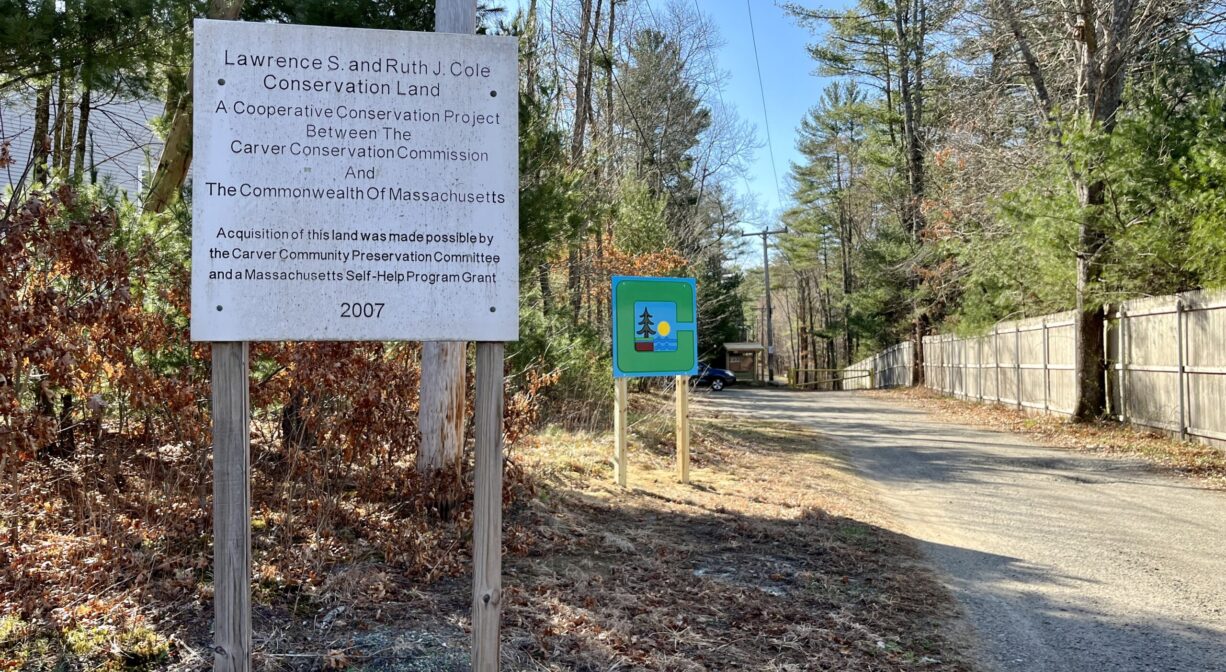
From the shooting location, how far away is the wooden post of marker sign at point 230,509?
3.19 metres

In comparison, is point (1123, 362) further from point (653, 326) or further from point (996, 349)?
point (653, 326)

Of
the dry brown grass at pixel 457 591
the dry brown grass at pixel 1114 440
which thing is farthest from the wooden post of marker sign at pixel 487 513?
the dry brown grass at pixel 1114 440

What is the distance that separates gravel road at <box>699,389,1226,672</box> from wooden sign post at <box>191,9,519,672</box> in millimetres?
3365

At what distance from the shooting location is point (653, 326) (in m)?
9.54

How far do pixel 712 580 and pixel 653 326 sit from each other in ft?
13.4

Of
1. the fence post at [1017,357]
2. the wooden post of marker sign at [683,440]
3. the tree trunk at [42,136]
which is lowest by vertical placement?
the wooden post of marker sign at [683,440]

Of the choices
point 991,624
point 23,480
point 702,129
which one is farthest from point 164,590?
point 702,129

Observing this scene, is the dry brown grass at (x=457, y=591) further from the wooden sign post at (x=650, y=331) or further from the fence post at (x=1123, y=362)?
the fence post at (x=1123, y=362)

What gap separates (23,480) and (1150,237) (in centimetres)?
1403

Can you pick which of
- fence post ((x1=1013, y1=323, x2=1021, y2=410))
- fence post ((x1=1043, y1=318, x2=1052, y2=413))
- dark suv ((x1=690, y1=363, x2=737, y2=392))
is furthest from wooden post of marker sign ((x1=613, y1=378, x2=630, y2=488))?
dark suv ((x1=690, y1=363, x2=737, y2=392))

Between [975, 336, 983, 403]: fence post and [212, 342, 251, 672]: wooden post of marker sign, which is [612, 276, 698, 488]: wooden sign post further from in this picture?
[975, 336, 983, 403]: fence post

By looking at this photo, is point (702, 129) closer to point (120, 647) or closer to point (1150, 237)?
point (1150, 237)

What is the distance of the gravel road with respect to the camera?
4.82m

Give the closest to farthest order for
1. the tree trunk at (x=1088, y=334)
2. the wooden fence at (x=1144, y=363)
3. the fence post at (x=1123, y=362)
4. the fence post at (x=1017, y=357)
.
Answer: the wooden fence at (x=1144, y=363) → the tree trunk at (x=1088, y=334) → the fence post at (x=1123, y=362) → the fence post at (x=1017, y=357)
